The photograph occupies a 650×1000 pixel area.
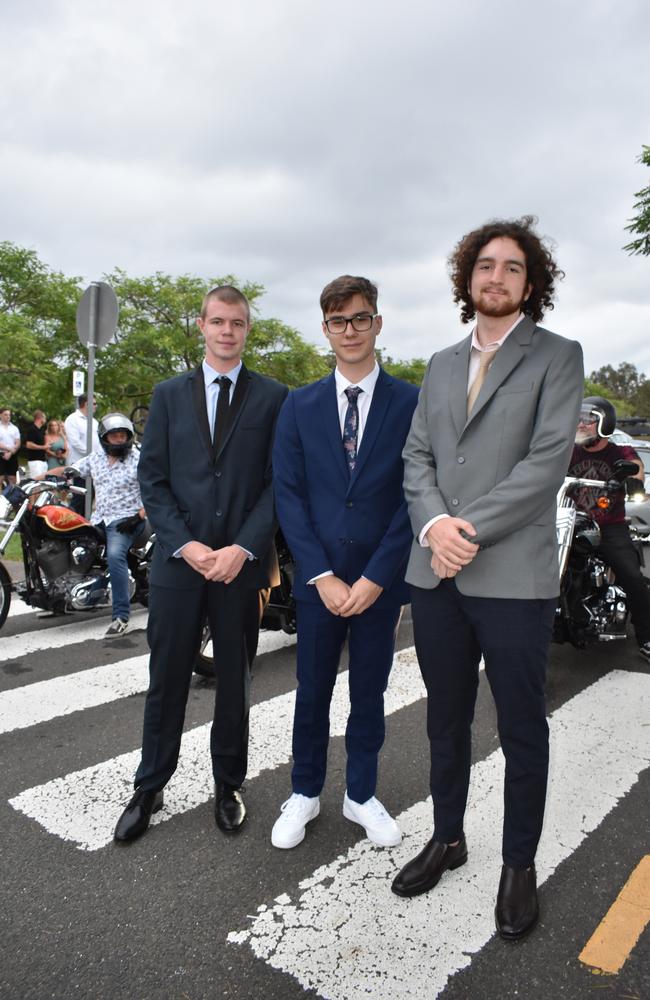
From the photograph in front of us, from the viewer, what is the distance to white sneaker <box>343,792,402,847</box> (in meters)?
3.15

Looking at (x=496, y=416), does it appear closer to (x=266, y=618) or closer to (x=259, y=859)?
(x=259, y=859)

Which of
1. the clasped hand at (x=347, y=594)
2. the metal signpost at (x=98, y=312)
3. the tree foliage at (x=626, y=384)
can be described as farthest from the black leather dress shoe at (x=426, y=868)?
the tree foliage at (x=626, y=384)

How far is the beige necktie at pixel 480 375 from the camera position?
2.71m

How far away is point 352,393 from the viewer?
123 inches

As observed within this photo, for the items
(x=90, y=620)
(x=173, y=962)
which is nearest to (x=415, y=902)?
(x=173, y=962)

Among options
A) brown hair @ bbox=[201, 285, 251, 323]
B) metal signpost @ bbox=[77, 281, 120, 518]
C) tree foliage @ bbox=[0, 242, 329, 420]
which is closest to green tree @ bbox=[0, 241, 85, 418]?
tree foliage @ bbox=[0, 242, 329, 420]

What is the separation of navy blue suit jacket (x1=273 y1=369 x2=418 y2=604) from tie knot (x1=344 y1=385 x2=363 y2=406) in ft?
0.20

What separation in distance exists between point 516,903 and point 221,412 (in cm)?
218

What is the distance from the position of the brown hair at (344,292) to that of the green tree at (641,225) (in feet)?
41.9

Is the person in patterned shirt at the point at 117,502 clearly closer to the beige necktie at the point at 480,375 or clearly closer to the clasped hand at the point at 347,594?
the clasped hand at the point at 347,594

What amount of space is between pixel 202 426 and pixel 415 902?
6.63 feet

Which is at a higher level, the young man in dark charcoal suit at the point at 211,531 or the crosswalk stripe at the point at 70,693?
the young man in dark charcoal suit at the point at 211,531

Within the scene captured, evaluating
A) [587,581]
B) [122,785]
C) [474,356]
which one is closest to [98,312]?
[587,581]

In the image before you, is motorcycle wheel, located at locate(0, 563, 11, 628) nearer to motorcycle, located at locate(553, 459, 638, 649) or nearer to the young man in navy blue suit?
the young man in navy blue suit
